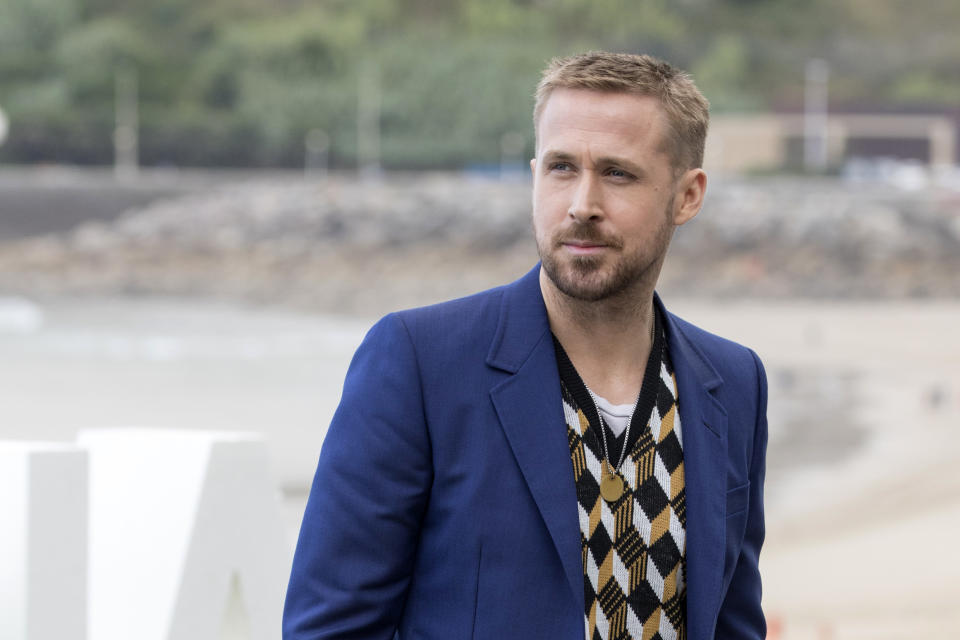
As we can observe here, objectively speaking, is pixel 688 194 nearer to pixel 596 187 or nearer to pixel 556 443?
→ pixel 596 187

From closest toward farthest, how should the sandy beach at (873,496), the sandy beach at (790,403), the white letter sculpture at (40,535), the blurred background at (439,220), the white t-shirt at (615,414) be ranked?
1. the white t-shirt at (615,414)
2. the white letter sculpture at (40,535)
3. the sandy beach at (873,496)
4. the sandy beach at (790,403)
5. the blurred background at (439,220)

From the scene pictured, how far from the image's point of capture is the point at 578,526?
1.43 meters

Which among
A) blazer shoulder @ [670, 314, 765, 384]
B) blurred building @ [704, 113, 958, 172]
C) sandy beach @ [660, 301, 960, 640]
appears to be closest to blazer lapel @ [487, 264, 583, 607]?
blazer shoulder @ [670, 314, 765, 384]

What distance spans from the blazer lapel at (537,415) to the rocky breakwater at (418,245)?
1450 inches

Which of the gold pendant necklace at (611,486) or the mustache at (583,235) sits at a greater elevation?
the mustache at (583,235)

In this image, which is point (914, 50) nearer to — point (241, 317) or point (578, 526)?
point (241, 317)

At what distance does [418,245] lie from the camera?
43219 mm

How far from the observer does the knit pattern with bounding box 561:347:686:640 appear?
4.83ft

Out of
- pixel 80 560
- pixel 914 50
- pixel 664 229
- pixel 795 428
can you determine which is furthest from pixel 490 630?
pixel 914 50

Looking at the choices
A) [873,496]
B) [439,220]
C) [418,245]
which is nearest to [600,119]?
[873,496]

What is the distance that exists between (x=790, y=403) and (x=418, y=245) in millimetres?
21009

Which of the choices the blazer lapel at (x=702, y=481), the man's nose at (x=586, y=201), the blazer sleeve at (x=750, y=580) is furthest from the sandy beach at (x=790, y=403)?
the man's nose at (x=586, y=201)

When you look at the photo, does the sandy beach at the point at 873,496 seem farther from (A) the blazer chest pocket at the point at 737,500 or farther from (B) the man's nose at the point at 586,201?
(B) the man's nose at the point at 586,201

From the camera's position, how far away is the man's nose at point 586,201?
1.45 meters
